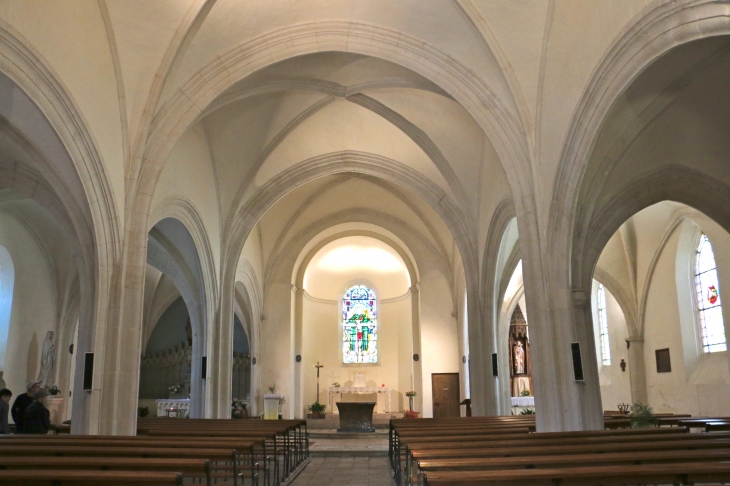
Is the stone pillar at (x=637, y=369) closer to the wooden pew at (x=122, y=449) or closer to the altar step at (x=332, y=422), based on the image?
the altar step at (x=332, y=422)

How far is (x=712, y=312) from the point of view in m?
14.0

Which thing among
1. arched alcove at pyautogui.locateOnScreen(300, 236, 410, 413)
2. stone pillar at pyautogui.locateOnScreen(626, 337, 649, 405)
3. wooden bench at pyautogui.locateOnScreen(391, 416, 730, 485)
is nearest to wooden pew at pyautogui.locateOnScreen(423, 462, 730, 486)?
wooden bench at pyautogui.locateOnScreen(391, 416, 730, 485)

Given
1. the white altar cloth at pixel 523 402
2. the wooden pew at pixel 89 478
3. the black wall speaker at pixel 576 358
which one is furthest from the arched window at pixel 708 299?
the wooden pew at pixel 89 478

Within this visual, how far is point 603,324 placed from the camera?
19094 millimetres

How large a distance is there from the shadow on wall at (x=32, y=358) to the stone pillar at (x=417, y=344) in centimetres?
1095

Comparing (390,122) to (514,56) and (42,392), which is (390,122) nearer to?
(514,56)

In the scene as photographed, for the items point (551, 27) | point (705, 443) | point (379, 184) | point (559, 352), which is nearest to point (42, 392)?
point (559, 352)

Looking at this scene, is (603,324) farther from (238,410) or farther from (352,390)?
(238,410)

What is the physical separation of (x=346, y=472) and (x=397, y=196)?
35.7ft

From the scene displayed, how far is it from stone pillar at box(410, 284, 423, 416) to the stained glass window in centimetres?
337

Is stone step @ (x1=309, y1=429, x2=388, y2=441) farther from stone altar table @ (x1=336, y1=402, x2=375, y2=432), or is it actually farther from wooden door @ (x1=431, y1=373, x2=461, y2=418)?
wooden door @ (x1=431, y1=373, x2=461, y2=418)

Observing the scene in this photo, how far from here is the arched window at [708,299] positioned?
13.7 metres

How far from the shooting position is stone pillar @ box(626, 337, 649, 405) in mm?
16297

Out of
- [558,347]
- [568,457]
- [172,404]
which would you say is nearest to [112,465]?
[568,457]
